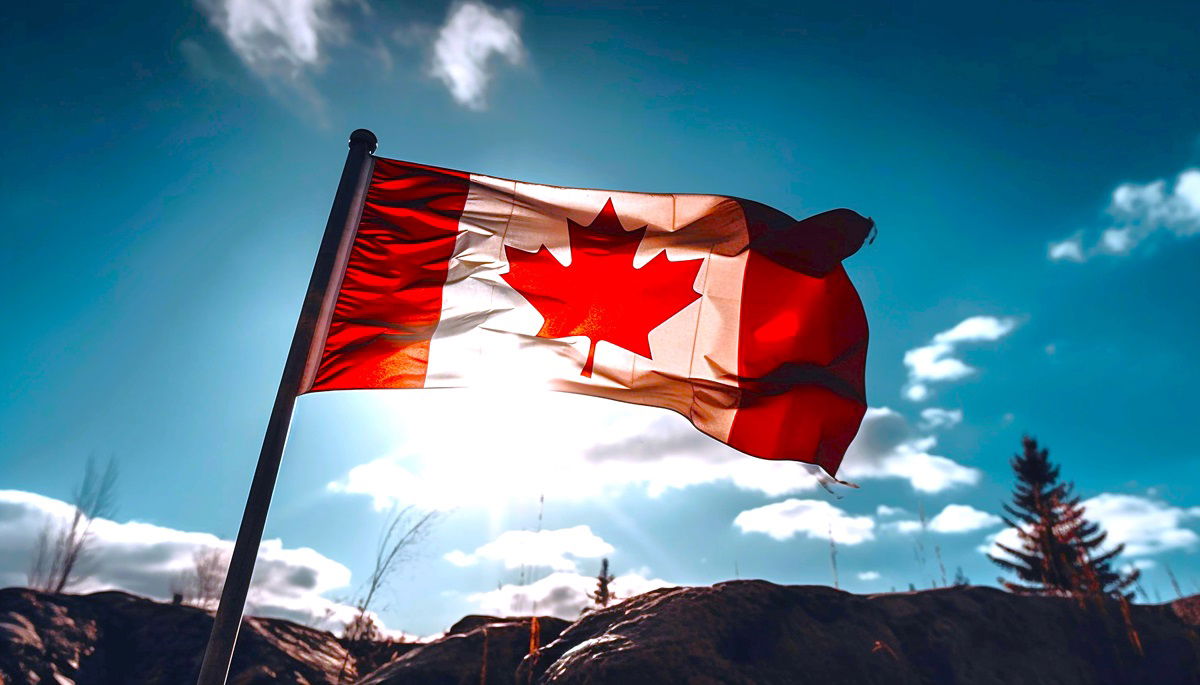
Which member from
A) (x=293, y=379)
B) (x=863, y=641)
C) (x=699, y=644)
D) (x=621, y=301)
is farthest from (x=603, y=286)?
(x=863, y=641)

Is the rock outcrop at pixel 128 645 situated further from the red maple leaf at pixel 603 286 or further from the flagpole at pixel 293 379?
the red maple leaf at pixel 603 286

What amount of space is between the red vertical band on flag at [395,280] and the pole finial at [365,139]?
23cm

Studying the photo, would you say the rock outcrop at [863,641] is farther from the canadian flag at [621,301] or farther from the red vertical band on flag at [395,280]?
the red vertical band on flag at [395,280]

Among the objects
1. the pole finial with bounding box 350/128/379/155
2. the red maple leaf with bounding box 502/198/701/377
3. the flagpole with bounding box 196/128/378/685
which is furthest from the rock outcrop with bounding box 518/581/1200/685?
the pole finial with bounding box 350/128/379/155

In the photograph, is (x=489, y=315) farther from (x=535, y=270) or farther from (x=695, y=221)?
(x=695, y=221)

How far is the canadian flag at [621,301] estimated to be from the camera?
4582 mm

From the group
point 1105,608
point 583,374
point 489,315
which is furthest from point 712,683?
point 1105,608

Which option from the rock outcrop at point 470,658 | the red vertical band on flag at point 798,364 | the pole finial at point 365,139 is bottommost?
the rock outcrop at point 470,658

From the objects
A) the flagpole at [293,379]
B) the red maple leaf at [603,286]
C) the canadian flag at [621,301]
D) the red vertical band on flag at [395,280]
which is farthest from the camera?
the red maple leaf at [603,286]

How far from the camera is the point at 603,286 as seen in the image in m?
5.18

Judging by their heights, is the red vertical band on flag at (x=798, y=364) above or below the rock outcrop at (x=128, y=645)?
above

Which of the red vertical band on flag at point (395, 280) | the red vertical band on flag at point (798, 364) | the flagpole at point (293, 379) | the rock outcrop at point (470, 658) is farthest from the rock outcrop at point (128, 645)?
the red vertical band on flag at point (798, 364)

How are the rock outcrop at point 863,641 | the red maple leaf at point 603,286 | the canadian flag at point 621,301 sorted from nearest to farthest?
the canadian flag at point 621,301
the red maple leaf at point 603,286
the rock outcrop at point 863,641

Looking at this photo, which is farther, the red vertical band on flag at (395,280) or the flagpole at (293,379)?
the red vertical band on flag at (395,280)
